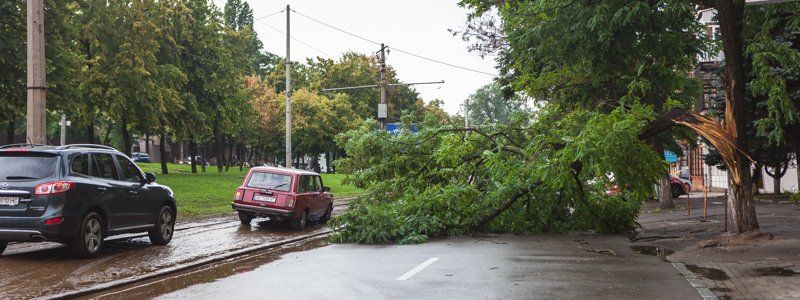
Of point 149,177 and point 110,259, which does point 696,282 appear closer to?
point 110,259

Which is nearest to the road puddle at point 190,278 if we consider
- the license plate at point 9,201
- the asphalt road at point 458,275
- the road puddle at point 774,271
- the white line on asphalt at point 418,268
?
the asphalt road at point 458,275

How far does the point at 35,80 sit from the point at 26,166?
3.15 meters

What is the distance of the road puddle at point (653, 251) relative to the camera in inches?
488

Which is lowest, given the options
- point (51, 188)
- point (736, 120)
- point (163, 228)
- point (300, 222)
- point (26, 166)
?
point (300, 222)

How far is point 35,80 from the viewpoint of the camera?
13586 mm

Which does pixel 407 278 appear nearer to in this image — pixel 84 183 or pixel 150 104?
pixel 84 183

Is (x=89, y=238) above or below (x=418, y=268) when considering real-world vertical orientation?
above

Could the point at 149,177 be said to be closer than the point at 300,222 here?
Yes

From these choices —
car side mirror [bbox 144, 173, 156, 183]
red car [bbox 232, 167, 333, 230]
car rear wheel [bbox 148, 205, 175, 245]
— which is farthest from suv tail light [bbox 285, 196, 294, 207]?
car side mirror [bbox 144, 173, 156, 183]

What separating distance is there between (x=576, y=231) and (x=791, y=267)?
6.79m

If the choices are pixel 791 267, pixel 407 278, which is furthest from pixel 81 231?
pixel 791 267

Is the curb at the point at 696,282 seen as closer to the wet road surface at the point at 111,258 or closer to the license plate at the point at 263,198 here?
the wet road surface at the point at 111,258

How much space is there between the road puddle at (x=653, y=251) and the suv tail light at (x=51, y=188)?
9.35 meters

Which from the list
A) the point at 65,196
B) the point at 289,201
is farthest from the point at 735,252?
the point at 65,196
